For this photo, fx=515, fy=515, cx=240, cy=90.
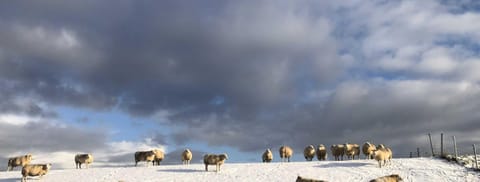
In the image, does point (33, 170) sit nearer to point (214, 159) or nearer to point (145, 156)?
point (145, 156)

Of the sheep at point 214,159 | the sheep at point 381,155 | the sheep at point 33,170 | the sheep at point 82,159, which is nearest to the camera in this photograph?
the sheep at point 33,170

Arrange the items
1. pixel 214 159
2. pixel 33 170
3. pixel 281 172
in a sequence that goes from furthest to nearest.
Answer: pixel 214 159 → pixel 33 170 → pixel 281 172

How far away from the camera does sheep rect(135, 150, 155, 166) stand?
4846 centimetres

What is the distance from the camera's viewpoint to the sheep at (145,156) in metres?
48.5

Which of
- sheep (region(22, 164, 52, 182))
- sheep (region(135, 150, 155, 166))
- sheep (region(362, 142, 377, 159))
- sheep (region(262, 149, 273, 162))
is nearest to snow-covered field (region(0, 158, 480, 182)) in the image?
sheep (region(22, 164, 52, 182))

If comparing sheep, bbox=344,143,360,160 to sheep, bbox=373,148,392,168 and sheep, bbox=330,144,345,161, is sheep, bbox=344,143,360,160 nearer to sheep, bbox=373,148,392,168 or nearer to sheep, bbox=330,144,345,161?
sheep, bbox=330,144,345,161

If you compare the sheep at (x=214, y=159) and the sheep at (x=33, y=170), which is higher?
the sheep at (x=214, y=159)

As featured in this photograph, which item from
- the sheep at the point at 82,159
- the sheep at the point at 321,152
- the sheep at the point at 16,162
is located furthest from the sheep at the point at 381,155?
the sheep at the point at 16,162

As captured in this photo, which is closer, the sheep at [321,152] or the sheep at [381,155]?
the sheep at [381,155]

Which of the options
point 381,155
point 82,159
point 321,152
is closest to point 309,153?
point 321,152

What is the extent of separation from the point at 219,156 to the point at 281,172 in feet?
18.3

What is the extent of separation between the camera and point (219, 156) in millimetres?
43062

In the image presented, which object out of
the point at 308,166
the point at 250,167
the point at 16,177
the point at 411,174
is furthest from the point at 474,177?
the point at 16,177

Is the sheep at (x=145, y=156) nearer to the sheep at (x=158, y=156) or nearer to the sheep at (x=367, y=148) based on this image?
the sheep at (x=158, y=156)
